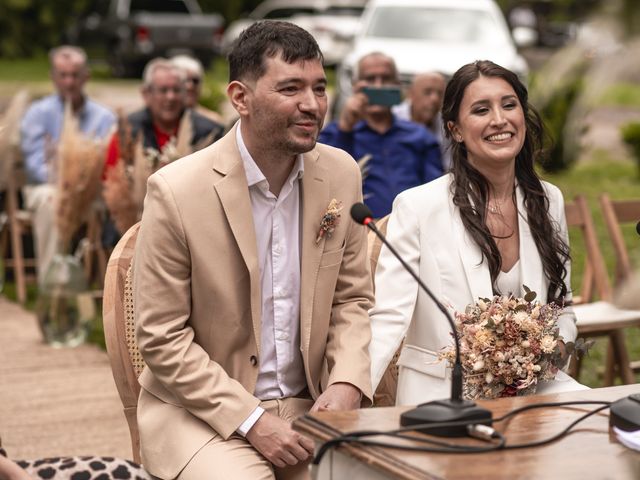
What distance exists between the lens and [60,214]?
7809mm

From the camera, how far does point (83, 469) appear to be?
2.94 m

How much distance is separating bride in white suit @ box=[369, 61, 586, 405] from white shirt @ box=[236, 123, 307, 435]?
38cm

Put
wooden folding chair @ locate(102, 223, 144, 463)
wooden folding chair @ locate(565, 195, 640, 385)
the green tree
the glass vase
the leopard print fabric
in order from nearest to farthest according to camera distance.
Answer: the leopard print fabric
wooden folding chair @ locate(102, 223, 144, 463)
wooden folding chair @ locate(565, 195, 640, 385)
the glass vase
the green tree

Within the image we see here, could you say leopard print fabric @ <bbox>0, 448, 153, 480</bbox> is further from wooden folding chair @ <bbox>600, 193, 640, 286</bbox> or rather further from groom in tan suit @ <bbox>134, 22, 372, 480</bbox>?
wooden folding chair @ <bbox>600, 193, 640, 286</bbox>

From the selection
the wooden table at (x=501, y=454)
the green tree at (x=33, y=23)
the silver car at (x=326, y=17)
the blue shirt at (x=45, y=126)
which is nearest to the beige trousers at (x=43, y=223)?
the blue shirt at (x=45, y=126)

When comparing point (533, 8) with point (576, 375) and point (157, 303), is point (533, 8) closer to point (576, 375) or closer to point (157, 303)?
point (157, 303)

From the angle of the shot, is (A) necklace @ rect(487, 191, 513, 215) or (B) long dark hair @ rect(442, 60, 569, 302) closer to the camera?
(B) long dark hair @ rect(442, 60, 569, 302)

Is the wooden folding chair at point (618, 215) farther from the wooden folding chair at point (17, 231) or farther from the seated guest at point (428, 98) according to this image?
the wooden folding chair at point (17, 231)

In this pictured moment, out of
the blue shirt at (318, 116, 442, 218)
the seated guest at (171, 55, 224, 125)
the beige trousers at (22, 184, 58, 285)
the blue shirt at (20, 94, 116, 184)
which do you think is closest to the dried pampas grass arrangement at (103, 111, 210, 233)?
the blue shirt at (318, 116, 442, 218)

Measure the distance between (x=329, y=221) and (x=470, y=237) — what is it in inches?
25.6

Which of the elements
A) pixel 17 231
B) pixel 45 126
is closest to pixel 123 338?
pixel 17 231

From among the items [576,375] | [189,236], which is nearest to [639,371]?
[576,375]

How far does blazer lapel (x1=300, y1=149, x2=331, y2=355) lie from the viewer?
10.5 ft

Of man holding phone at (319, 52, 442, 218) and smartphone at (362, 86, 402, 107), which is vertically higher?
smartphone at (362, 86, 402, 107)
